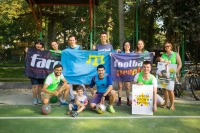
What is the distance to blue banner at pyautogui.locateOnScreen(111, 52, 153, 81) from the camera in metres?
6.12

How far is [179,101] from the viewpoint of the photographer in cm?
626

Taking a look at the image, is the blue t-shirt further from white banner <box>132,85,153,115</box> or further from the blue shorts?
the blue shorts

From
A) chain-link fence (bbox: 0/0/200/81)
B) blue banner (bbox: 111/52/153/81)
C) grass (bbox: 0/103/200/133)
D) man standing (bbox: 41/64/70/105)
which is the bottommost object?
grass (bbox: 0/103/200/133)

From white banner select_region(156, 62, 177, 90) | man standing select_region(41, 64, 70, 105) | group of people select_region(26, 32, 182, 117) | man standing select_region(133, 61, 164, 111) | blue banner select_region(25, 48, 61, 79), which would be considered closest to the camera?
man standing select_region(133, 61, 164, 111)

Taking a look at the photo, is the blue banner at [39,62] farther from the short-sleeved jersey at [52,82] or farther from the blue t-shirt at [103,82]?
the blue t-shirt at [103,82]

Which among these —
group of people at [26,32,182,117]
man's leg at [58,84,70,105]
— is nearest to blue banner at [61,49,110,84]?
group of people at [26,32,182,117]

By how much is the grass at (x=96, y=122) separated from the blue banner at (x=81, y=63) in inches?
46.1

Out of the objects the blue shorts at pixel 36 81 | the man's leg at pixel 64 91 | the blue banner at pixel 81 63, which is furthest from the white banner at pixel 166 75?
the blue shorts at pixel 36 81

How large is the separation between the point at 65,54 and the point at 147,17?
3.46 m

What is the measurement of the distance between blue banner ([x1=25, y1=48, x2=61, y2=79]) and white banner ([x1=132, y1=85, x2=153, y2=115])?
253cm

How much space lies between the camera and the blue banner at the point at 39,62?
245 inches

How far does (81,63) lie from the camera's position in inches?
251

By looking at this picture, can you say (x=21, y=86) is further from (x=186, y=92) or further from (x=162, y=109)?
(x=186, y=92)

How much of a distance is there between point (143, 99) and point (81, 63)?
7.21 feet
